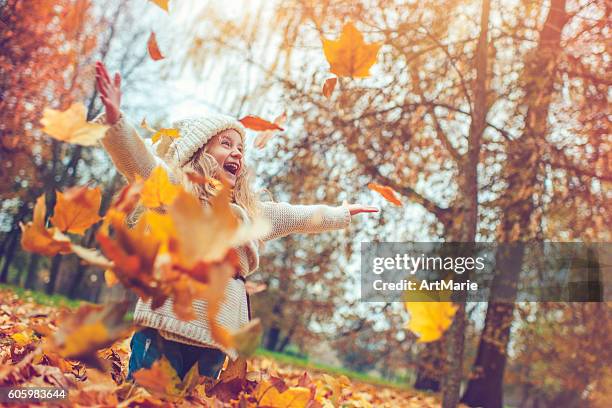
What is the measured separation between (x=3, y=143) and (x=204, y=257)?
999 centimetres

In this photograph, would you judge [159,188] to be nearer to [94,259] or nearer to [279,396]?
[94,259]

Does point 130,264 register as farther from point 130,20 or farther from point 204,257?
point 130,20

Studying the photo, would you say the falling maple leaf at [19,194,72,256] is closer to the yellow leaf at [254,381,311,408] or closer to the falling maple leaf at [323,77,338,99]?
the yellow leaf at [254,381,311,408]

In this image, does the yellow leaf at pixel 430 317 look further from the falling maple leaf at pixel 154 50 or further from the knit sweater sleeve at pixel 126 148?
the falling maple leaf at pixel 154 50

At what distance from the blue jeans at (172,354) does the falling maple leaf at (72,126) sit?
2.31 ft

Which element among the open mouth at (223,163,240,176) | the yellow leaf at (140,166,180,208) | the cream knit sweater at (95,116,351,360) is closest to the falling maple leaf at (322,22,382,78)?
the cream knit sweater at (95,116,351,360)

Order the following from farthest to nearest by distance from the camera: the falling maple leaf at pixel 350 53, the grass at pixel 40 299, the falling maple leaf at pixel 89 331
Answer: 1. the grass at pixel 40 299
2. the falling maple leaf at pixel 350 53
3. the falling maple leaf at pixel 89 331

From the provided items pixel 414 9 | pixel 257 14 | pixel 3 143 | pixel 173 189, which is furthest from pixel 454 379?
pixel 3 143

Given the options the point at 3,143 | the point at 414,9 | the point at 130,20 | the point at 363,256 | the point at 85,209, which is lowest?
the point at 85,209

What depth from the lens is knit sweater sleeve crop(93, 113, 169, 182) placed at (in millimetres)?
1687

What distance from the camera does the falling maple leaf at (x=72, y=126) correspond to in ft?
4.16

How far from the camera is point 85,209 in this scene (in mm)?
1264

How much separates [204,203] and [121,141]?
0.38 meters

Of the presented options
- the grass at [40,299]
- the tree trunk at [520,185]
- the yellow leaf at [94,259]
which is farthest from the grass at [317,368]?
the yellow leaf at [94,259]
